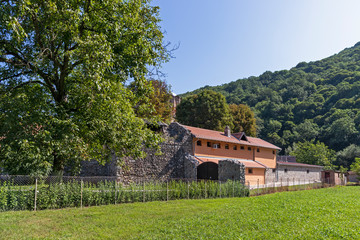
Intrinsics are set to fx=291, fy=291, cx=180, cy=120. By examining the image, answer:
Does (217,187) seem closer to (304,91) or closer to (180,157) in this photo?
(180,157)

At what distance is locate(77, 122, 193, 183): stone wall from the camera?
25.6m

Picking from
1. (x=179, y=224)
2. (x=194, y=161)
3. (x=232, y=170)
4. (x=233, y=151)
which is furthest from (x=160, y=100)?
(x=179, y=224)

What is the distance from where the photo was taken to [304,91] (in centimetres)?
9344

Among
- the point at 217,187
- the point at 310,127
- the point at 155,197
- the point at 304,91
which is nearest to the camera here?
the point at 155,197

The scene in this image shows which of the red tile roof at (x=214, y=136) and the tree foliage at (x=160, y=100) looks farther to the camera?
the tree foliage at (x=160, y=100)

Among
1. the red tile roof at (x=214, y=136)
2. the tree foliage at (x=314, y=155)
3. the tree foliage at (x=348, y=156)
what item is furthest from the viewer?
the tree foliage at (x=348, y=156)

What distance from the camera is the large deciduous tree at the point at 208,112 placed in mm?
51438

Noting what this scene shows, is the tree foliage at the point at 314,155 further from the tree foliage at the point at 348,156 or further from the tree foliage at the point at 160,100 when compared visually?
the tree foliage at the point at 160,100

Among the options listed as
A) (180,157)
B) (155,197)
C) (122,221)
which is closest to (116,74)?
(122,221)

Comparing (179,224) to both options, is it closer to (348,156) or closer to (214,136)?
(214,136)

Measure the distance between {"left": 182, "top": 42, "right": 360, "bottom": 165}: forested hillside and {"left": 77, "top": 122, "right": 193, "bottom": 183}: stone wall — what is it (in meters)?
47.5

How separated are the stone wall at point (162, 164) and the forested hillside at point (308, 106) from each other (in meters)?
47.5

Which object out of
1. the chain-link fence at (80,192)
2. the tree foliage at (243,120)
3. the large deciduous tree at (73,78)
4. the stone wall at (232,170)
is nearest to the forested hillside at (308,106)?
the tree foliage at (243,120)

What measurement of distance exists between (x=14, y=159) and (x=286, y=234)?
35.4ft
